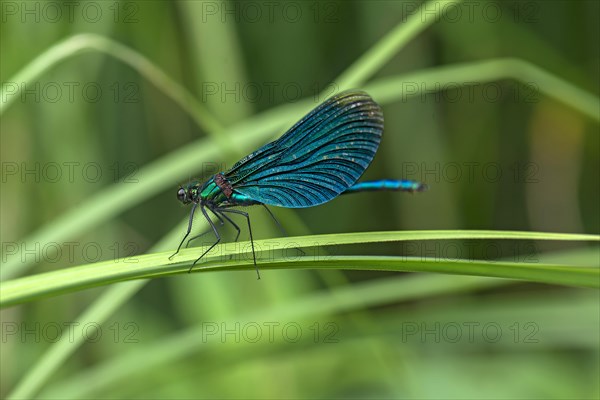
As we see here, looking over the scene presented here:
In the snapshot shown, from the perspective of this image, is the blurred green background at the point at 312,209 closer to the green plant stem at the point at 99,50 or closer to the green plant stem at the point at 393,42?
the green plant stem at the point at 99,50

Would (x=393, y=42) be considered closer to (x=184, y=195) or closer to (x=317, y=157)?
(x=317, y=157)

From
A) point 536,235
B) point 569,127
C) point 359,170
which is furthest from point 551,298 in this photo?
point 536,235

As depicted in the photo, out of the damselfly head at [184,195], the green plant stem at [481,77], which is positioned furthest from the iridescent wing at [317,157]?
the green plant stem at [481,77]

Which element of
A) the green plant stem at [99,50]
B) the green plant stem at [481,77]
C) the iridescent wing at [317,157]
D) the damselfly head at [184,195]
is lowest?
the damselfly head at [184,195]

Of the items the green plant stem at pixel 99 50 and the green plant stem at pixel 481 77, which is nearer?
the green plant stem at pixel 99 50

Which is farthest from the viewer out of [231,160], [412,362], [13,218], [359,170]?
[13,218]

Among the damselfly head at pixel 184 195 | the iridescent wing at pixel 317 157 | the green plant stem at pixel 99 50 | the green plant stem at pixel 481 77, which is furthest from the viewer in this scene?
the green plant stem at pixel 481 77

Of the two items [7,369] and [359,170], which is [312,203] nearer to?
[359,170]

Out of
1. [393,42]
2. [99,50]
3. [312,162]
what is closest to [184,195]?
[312,162]
